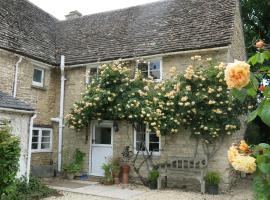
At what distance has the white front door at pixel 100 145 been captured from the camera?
14.9 m

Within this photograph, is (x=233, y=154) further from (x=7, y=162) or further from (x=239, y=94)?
(x=7, y=162)

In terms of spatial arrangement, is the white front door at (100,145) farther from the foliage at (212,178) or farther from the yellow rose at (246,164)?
the yellow rose at (246,164)

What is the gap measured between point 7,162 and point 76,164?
22.7 feet

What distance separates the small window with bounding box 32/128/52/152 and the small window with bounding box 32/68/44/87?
7.42 ft

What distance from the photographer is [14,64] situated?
14.0 metres

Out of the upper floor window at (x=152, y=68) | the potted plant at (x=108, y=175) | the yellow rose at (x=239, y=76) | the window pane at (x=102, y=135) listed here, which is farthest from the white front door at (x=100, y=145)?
the yellow rose at (x=239, y=76)

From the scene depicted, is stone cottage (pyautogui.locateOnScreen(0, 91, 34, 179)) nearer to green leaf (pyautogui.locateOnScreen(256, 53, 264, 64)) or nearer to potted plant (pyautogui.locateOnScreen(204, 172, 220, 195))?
potted plant (pyautogui.locateOnScreen(204, 172, 220, 195))

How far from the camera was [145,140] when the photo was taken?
14.0 meters

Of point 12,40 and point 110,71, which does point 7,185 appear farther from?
point 12,40

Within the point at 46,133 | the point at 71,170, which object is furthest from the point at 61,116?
the point at 71,170

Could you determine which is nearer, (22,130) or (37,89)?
(22,130)

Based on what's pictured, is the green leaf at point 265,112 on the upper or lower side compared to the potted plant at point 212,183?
upper

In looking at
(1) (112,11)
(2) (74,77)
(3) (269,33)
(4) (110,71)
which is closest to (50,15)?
(1) (112,11)

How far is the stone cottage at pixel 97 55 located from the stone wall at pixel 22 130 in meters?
2.35
